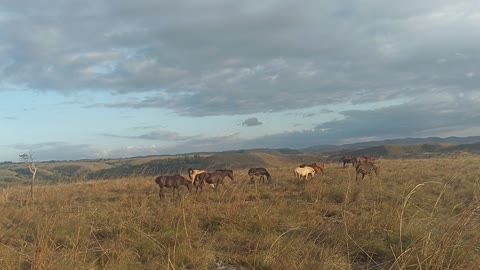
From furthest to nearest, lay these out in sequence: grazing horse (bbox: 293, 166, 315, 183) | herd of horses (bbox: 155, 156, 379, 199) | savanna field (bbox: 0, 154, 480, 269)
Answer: grazing horse (bbox: 293, 166, 315, 183) < herd of horses (bbox: 155, 156, 379, 199) < savanna field (bbox: 0, 154, 480, 269)

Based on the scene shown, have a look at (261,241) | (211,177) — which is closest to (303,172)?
(211,177)

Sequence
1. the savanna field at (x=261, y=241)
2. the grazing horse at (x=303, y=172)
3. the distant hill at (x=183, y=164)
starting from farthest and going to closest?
the grazing horse at (x=303, y=172) < the distant hill at (x=183, y=164) < the savanna field at (x=261, y=241)

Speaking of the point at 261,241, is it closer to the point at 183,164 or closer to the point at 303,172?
the point at 303,172

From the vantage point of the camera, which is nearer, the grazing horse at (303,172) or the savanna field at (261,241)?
the savanna field at (261,241)

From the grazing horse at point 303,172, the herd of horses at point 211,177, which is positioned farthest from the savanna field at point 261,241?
the grazing horse at point 303,172

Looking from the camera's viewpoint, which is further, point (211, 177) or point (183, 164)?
point (183, 164)

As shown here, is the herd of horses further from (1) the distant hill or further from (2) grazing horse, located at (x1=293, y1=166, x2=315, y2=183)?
(1) the distant hill

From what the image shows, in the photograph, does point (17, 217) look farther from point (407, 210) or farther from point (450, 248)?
point (450, 248)

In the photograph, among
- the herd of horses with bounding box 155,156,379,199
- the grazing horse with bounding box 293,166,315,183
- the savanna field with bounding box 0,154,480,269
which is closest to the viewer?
the savanna field with bounding box 0,154,480,269

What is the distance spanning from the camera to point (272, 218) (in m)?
7.27

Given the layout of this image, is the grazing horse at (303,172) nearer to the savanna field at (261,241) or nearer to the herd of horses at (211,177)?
the herd of horses at (211,177)

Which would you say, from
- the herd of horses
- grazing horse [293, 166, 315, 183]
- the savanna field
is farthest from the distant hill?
the savanna field

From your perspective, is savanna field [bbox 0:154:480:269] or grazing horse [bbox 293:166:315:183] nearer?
savanna field [bbox 0:154:480:269]

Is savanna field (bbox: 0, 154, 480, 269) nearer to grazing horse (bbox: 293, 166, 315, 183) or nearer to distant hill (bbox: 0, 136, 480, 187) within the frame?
distant hill (bbox: 0, 136, 480, 187)
